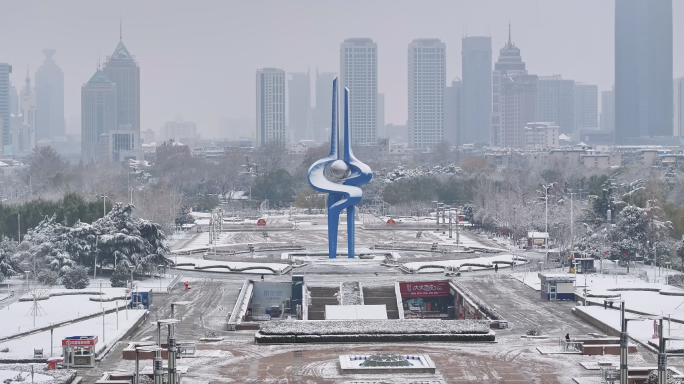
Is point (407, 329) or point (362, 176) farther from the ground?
point (362, 176)

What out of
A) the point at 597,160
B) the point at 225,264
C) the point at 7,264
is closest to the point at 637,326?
the point at 225,264

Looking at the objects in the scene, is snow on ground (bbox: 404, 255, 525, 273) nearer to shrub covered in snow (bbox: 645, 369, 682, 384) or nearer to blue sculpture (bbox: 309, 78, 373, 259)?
blue sculpture (bbox: 309, 78, 373, 259)

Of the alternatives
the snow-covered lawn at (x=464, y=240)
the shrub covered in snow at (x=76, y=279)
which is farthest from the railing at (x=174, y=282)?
the snow-covered lawn at (x=464, y=240)

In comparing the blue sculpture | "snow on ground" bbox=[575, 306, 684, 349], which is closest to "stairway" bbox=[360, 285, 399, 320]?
the blue sculpture

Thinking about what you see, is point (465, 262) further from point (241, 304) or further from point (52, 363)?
point (52, 363)

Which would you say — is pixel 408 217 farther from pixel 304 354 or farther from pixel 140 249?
pixel 304 354

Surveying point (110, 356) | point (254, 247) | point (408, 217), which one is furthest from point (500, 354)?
point (408, 217)
